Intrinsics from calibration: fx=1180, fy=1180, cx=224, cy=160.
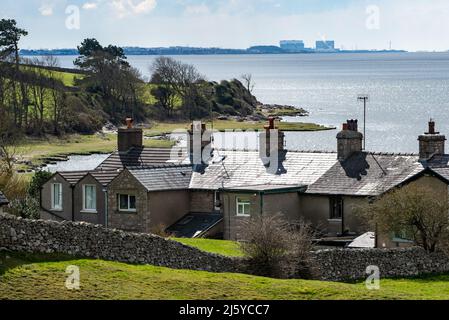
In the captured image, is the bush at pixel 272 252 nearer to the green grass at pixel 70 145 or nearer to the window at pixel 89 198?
the window at pixel 89 198

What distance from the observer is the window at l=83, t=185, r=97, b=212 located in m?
50.8

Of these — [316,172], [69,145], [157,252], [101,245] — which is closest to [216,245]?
[157,252]

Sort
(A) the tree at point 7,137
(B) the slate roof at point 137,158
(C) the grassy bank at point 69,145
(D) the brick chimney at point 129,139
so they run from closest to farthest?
(B) the slate roof at point 137,158 < (D) the brick chimney at point 129,139 < (A) the tree at point 7,137 < (C) the grassy bank at point 69,145

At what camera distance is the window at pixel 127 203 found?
49.0 metres

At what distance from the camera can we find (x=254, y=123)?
179 metres

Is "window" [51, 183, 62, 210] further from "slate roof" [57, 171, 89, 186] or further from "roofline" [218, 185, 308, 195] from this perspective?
"roofline" [218, 185, 308, 195]

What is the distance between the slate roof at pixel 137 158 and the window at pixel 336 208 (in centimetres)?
1009

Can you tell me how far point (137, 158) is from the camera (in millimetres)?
56031

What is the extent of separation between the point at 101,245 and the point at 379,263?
33.4 ft

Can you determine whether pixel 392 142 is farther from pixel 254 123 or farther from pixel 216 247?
pixel 216 247

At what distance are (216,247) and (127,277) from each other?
39.6 feet

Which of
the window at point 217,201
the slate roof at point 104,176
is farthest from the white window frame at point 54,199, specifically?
the window at point 217,201

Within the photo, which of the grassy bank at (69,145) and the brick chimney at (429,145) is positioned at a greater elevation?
the brick chimney at (429,145)
